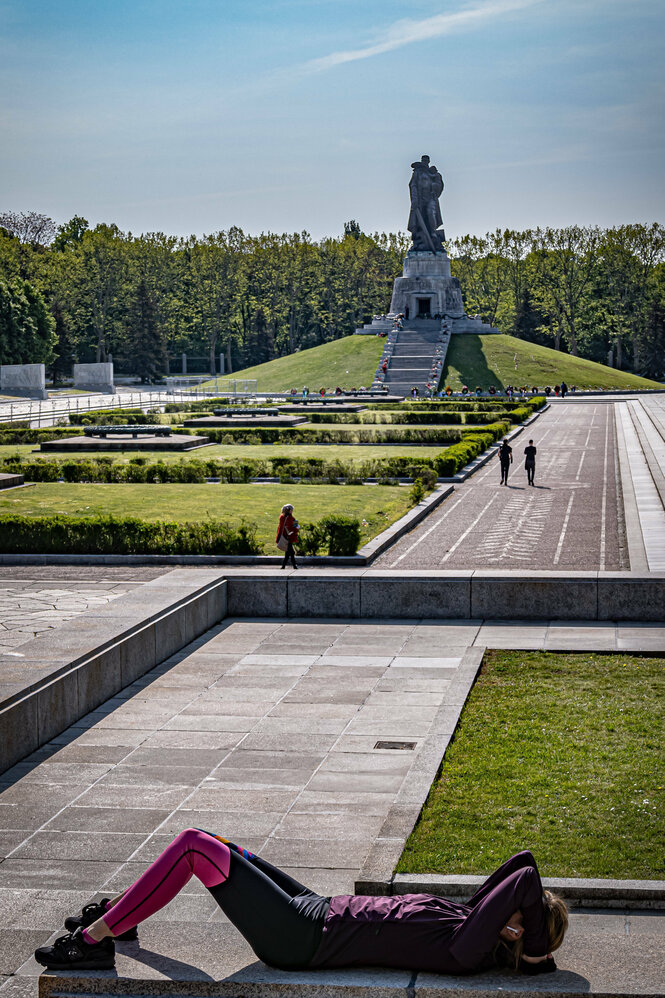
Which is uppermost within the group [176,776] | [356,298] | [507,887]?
[356,298]

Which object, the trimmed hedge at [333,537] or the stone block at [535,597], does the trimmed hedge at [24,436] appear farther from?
the stone block at [535,597]

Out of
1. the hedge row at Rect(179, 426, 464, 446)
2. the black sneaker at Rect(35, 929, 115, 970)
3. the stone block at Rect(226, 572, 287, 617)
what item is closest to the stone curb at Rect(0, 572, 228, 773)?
the stone block at Rect(226, 572, 287, 617)

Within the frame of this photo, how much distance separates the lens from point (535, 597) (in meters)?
13.9

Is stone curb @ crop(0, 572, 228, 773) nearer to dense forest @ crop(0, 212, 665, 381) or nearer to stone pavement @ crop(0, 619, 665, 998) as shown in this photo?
stone pavement @ crop(0, 619, 665, 998)

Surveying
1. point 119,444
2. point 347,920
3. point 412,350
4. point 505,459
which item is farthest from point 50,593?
point 412,350

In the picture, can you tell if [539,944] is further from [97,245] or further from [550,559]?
[97,245]

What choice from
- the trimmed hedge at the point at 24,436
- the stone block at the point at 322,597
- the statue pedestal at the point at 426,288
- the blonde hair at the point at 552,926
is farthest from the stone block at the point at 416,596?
the statue pedestal at the point at 426,288

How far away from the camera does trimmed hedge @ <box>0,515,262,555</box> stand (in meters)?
18.1

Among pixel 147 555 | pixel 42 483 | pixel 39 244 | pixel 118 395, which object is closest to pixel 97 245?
pixel 39 244

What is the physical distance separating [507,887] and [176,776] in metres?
3.97

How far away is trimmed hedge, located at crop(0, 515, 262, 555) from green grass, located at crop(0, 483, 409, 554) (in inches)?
56.5

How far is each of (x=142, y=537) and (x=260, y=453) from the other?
20.9 meters

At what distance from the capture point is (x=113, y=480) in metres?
30.7

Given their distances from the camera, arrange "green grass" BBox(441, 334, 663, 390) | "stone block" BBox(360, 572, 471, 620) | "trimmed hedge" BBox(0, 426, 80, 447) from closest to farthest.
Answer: "stone block" BBox(360, 572, 471, 620), "trimmed hedge" BBox(0, 426, 80, 447), "green grass" BBox(441, 334, 663, 390)
